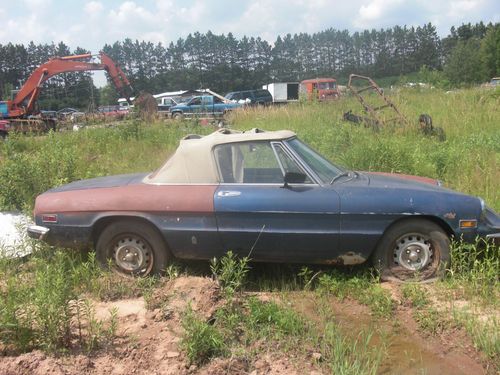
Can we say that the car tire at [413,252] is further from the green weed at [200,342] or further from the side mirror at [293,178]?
the green weed at [200,342]

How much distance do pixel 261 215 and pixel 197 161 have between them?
0.89 meters

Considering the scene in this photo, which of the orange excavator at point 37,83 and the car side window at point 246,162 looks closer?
the car side window at point 246,162

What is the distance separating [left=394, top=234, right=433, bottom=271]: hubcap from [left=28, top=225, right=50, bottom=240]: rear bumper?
3531mm

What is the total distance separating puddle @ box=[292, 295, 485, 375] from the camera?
3438mm

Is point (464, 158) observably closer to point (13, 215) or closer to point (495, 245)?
point (495, 245)

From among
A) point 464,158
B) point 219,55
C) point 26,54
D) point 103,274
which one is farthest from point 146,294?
point 219,55

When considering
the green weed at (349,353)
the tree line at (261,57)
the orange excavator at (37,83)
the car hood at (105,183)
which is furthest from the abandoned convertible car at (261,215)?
the tree line at (261,57)

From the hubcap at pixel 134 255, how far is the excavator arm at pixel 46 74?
19965mm

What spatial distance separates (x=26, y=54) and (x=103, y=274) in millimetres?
81757

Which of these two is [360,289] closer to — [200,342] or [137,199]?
[200,342]

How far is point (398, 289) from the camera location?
4535 millimetres

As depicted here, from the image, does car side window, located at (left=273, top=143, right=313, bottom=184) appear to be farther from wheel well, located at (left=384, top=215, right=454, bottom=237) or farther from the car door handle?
wheel well, located at (left=384, top=215, right=454, bottom=237)

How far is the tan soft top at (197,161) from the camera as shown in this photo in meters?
4.87

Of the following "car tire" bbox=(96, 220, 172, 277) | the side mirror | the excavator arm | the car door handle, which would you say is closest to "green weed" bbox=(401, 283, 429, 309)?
the side mirror
